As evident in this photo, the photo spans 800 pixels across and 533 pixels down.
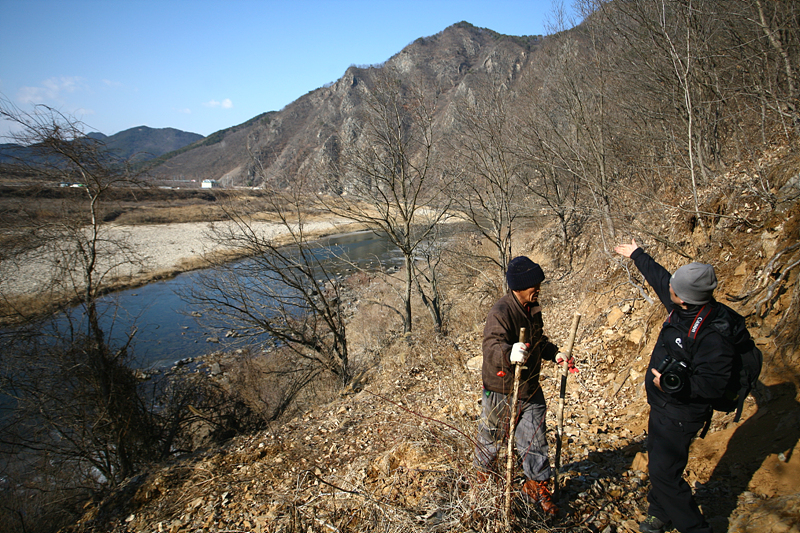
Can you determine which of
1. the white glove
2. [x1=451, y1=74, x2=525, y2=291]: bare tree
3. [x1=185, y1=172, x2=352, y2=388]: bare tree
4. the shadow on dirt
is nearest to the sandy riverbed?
[x1=185, y1=172, x2=352, y2=388]: bare tree

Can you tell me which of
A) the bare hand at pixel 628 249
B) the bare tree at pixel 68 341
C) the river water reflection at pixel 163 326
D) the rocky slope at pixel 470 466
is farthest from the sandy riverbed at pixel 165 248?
the bare hand at pixel 628 249

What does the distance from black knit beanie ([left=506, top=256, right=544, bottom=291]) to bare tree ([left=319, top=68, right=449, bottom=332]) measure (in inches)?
234

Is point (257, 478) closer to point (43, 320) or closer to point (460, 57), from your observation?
point (43, 320)

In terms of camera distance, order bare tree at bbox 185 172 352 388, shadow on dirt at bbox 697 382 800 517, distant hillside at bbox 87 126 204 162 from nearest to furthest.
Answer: shadow on dirt at bbox 697 382 800 517 < bare tree at bbox 185 172 352 388 < distant hillside at bbox 87 126 204 162

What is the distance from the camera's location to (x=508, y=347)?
243 centimetres

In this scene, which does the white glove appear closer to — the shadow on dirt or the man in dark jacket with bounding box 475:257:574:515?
the man in dark jacket with bounding box 475:257:574:515

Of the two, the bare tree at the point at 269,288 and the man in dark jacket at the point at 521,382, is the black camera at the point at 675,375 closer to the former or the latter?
A: the man in dark jacket at the point at 521,382

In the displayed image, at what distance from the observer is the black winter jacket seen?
6.71ft

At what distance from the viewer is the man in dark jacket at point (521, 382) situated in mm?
2494

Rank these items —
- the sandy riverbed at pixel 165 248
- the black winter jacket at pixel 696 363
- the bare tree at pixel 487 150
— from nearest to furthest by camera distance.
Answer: the black winter jacket at pixel 696 363 → the bare tree at pixel 487 150 → the sandy riverbed at pixel 165 248

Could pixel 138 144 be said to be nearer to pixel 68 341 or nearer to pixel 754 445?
pixel 68 341

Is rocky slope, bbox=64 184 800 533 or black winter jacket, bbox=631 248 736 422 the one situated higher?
black winter jacket, bbox=631 248 736 422

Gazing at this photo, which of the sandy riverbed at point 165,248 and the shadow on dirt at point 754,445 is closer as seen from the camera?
the shadow on dirt at point 754,445

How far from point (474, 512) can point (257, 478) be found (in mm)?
2847
